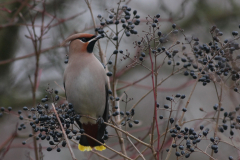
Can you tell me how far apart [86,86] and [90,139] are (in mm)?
644

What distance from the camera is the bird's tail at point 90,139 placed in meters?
3.90

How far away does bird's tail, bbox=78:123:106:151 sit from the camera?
154 inches

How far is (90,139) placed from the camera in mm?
3891

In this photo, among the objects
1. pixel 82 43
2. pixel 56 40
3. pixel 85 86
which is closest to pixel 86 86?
pixel 85 86

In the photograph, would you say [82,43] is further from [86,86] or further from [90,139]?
[90,139]

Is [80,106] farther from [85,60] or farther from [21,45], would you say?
[21,45]

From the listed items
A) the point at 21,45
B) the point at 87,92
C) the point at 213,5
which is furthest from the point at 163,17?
the point at 87,92

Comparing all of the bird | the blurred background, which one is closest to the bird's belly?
the bird

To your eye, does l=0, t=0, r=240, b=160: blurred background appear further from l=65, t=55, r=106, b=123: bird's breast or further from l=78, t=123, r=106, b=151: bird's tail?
l=65, t=55, r=106, b=123: bird's breast

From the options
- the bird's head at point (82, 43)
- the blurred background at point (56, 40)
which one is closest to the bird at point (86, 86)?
the bird's head at point (82, 43)

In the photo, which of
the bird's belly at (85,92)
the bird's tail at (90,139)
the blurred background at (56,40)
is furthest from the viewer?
the blurred background at (56,40)

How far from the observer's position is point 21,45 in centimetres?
621

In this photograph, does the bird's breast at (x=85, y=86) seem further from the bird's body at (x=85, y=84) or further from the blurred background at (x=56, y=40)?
the blurred background at (x=56, y=40)

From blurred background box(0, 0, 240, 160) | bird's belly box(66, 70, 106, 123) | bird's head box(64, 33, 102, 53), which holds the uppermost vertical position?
blurred background box(0, 0, 240, 160)
